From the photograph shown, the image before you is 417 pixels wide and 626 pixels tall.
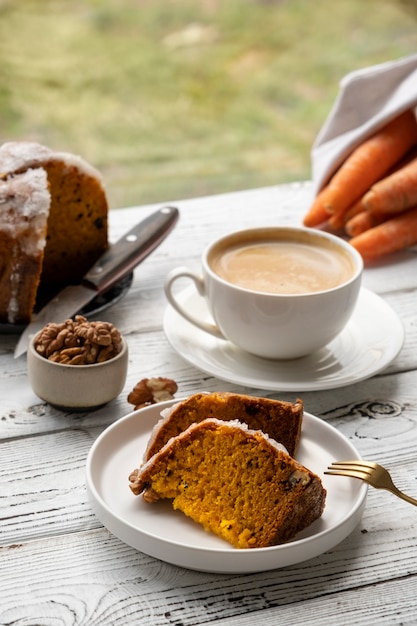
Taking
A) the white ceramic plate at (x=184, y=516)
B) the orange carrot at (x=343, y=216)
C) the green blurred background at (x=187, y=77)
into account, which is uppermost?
the white ceramic plate at (x=184, y=516)

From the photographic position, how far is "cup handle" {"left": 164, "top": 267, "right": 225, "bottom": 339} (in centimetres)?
159

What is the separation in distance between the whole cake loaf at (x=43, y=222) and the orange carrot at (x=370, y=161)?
0.63 m

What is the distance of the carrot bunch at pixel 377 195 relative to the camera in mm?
2027

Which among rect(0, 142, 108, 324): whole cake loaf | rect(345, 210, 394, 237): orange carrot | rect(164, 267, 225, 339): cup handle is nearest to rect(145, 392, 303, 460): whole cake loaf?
rect(164, 267, 225, 339): cup handle

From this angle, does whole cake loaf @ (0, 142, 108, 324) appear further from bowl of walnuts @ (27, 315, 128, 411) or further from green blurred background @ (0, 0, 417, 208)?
green blurred background @ (0, 0, 417, 208)

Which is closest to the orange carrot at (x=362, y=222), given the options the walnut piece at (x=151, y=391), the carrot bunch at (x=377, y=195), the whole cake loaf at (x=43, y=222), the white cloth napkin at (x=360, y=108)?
the carrot bunch at (x=377, y=195)

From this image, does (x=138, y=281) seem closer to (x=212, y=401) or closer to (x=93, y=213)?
(x=93, y=213)

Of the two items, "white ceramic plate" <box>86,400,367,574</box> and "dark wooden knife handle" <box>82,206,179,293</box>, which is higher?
"white ceramic plate" <box>86,400,367,574</box>

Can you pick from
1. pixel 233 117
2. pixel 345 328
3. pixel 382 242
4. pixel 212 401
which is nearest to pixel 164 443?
pixel 212 401

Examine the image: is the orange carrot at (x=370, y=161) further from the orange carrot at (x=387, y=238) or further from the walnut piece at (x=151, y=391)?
the walnut piece at (x=151, y=391)

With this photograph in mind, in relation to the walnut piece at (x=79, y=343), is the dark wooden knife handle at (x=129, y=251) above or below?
below

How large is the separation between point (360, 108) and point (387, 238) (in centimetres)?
46

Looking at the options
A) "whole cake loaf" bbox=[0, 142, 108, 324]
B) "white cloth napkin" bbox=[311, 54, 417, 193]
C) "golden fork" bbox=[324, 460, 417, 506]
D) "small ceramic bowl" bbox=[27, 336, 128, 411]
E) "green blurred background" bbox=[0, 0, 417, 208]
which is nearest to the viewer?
"golden fork" bbox=[324, 460, 417, 506]

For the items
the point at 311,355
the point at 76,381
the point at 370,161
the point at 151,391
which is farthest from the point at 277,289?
the point at 370,161
